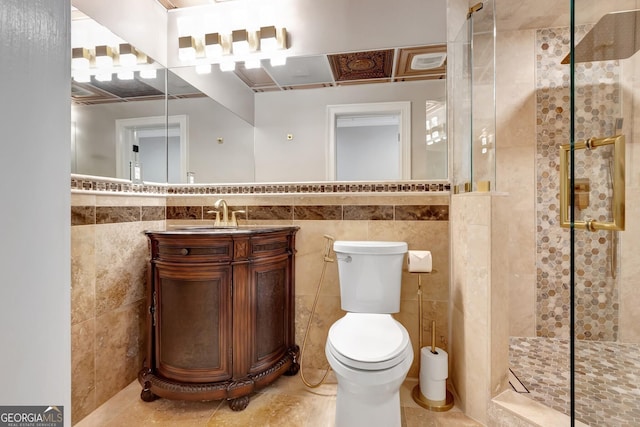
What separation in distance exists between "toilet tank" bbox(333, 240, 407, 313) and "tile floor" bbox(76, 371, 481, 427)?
52cm

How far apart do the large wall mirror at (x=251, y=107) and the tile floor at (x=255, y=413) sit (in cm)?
125

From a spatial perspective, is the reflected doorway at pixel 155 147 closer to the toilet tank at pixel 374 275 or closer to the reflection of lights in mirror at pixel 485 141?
the toilet tank at pixel 374 275

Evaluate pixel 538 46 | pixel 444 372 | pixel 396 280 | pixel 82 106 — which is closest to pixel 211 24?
pixel 82 106

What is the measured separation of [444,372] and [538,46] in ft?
7.26

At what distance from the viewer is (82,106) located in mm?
1604

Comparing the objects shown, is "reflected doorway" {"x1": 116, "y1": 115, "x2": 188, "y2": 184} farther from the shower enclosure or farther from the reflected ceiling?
the shower enclosure

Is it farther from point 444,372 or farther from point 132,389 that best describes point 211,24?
point 444,372

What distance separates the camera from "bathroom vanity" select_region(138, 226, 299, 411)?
1.54 m

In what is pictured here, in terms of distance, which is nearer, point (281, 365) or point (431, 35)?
point (281, 365)

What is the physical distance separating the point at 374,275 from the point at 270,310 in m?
0.62

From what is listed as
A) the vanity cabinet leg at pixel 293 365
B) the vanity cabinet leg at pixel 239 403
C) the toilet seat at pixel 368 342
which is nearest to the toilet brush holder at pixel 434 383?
Answer: the toilet seat at pixel 368 342

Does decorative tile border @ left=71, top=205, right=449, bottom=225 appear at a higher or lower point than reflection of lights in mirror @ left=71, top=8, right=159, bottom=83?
lower

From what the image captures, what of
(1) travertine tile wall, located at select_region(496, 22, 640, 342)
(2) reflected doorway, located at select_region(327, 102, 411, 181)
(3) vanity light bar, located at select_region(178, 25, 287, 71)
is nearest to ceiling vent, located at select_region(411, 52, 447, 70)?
(2) reflected doorway, located at select_region(327, 102, 411, 181)

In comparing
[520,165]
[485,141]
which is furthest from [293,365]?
[520,165]
